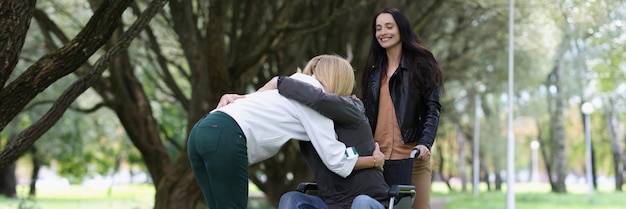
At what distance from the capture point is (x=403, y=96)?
17.6ft

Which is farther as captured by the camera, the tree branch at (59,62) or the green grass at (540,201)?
the green grass at (540,201)

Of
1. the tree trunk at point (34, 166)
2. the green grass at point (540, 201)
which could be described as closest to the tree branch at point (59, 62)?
the green grass at point (540, 201)

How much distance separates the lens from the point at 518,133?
65.0 metres

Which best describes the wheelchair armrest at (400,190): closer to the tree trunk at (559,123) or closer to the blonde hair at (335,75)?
the blonde hair at (335,75)

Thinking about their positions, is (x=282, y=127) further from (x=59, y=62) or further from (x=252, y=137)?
(x=59, y=62)

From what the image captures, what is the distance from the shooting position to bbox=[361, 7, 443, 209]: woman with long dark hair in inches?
211

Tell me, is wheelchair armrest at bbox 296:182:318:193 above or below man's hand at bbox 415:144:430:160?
below

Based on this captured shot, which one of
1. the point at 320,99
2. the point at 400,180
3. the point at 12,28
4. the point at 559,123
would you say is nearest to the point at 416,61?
the point at 400,180

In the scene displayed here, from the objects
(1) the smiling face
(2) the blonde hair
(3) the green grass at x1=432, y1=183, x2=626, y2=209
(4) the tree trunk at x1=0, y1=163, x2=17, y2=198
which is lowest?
(3) the green grass at x1=432, y1=183, x2=626, y2=209

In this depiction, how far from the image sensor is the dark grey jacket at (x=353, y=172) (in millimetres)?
4254

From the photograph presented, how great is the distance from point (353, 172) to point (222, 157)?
2.12ft

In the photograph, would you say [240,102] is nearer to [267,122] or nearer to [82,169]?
[267,122]

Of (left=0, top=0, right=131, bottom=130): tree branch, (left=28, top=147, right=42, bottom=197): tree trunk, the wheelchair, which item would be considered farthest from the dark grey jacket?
(left=28, top=147, right=42, bottom=197): tree trunk

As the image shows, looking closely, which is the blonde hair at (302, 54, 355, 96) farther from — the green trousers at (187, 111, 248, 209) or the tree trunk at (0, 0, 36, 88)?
the tree trunk at (0, 0, 36, 88)
